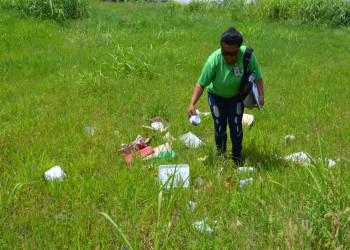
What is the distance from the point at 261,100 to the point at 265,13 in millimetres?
12644

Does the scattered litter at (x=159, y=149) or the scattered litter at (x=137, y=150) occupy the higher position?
the scattered litter at (x=137, y=150)

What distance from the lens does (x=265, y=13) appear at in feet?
45.5

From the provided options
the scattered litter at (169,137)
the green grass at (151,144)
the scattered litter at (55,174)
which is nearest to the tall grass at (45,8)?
the green grass at (151,144)

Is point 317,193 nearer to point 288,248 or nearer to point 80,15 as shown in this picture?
point 288,248

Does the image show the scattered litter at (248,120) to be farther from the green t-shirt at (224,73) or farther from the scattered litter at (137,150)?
the scattered litter at (137,150)

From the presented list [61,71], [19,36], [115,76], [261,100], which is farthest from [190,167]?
[19,36]

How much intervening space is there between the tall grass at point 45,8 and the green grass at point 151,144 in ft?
1.74

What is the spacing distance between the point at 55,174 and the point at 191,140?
5.07 feet

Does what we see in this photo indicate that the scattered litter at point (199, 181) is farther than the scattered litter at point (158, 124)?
No

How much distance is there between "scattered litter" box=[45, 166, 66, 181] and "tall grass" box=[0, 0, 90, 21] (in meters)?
7.36

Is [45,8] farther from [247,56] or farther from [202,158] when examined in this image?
[247,56]

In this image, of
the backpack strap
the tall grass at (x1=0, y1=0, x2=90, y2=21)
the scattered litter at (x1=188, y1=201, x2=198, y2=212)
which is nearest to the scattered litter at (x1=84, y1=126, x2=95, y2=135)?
the scattered litter at (x1=188, y1=201, x2=198, y2=212)

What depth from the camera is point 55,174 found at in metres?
2.68

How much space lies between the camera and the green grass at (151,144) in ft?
6.34
